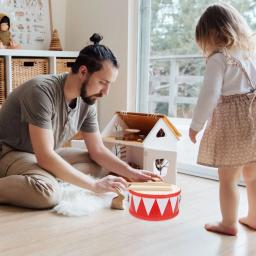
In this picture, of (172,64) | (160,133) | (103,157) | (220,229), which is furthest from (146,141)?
(172,64)

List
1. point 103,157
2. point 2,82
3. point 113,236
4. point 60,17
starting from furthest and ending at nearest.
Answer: point 60,17 < point 2,82 < point 103,157 < point 113,236

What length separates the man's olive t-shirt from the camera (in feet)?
4.99

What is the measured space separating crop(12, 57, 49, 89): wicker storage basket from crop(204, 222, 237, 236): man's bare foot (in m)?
1.48

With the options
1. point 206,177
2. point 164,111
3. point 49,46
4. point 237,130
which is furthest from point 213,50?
point 49,46

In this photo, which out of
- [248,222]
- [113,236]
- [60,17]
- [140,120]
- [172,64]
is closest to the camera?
[113,236]

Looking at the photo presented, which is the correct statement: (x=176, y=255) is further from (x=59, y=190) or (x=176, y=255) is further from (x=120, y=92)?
(x=120, y=92)

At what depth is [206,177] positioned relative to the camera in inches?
82.3

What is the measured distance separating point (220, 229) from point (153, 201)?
246mm

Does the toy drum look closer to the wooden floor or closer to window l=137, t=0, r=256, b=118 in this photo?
the wooden floor

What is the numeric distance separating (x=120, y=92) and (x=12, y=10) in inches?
34.2

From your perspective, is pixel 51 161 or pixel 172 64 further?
pixel 172 64

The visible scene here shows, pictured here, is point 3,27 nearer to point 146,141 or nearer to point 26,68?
point 26,68

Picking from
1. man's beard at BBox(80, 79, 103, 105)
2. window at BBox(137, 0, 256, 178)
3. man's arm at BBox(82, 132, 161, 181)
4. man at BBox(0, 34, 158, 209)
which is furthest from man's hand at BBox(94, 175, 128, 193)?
window at BBox(137, 0, 256, 178)

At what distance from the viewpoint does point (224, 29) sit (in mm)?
1315
